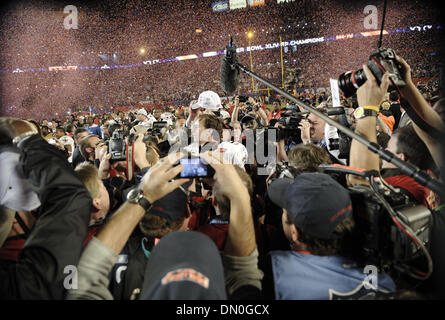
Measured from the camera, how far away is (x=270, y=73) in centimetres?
3362

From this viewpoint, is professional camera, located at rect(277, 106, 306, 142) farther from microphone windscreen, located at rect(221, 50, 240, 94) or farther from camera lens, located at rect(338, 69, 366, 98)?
camera lens, located at rect(338, 69, 366, 98)

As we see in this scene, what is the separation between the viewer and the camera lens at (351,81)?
1.52 meters

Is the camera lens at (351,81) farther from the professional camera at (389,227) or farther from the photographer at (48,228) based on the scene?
the photographer at (48,228)

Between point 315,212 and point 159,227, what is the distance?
85cm

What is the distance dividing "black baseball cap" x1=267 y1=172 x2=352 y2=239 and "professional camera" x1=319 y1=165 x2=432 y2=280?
0.26 ft

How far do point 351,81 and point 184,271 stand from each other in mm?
1535

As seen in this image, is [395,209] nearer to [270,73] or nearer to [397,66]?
[397,66]

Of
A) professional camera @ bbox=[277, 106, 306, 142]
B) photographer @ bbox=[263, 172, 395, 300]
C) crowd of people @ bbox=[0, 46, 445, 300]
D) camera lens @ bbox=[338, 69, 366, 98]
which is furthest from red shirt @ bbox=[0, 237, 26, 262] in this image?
professional camera @ bbox=[277, 106, 306, 142]

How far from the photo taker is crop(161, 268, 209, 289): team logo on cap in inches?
28.2

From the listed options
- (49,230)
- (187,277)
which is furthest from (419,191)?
(49,230)

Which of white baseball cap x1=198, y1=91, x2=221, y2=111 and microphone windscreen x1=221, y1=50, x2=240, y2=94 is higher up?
white baseball cap x1=198, y1=91, x2=221, y2=111

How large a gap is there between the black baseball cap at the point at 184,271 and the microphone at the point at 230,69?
175 cm

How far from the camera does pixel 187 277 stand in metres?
0.72

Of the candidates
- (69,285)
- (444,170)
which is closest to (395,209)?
(444,170)
